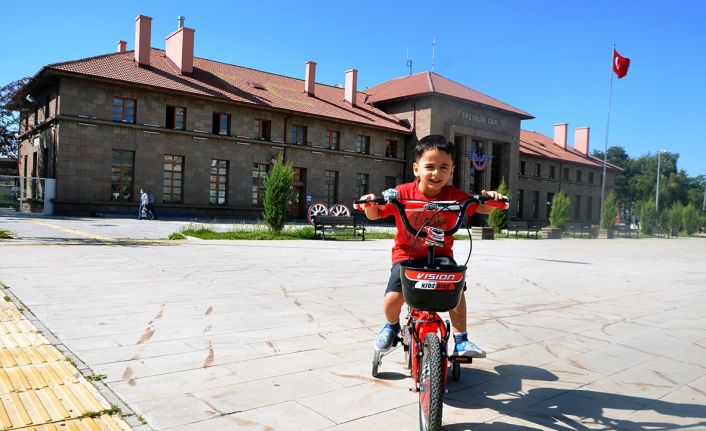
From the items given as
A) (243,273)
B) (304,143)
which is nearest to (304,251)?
(243,273)

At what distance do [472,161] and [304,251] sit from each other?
33671 mm

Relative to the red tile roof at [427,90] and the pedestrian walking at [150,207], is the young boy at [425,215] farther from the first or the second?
the red tile roof at [427,90]

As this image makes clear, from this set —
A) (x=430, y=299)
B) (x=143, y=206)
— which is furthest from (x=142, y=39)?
(x=430, y=299)

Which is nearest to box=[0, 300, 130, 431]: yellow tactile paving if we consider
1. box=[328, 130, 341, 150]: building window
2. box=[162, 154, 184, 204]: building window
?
box=[162, 154, 184, 204]: building window

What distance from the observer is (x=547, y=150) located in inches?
2351

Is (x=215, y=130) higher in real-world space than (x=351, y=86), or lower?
lower

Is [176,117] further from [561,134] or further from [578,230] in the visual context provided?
[561,134]

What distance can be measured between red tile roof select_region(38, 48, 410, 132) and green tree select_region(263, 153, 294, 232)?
1478 centimetres

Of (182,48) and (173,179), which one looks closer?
(173,179)

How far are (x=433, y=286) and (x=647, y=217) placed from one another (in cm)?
4794

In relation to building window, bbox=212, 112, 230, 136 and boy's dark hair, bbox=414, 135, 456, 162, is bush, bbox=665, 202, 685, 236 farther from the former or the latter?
boy's dark hair, bbox=414, 135, 456, 162

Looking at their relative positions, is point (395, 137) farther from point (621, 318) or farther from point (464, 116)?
point (621, 318)

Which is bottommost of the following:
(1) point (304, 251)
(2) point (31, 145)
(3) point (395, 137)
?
(1) point (304, 251)

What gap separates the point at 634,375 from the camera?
4.50 meters
